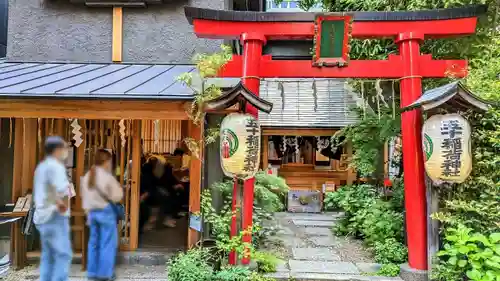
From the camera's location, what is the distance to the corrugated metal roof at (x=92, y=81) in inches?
247

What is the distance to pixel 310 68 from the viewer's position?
693 cm

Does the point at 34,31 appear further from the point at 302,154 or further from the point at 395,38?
the point at 302,154

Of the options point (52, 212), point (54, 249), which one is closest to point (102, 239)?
point (54, 249)

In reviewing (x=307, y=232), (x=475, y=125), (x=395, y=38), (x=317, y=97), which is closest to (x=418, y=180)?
(x=475, y=125)

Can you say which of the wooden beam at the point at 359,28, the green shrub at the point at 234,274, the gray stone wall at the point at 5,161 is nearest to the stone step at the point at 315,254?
the green shrub at the point at 234,274

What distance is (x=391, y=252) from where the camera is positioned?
7066mm

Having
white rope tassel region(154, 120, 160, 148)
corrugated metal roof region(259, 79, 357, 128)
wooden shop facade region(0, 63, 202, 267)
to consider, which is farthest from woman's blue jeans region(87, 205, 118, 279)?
corrugated metal roof region(259, 79, 357, 128)

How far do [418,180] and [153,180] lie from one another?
18.9 feet

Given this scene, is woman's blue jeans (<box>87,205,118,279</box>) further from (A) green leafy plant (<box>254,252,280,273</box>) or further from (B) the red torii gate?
(A) green leafy plant (<box>254,252,280,273</box>)

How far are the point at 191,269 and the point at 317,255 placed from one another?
124 inches

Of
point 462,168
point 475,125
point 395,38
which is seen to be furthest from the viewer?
point 395,38

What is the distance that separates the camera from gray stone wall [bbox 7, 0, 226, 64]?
347 inches

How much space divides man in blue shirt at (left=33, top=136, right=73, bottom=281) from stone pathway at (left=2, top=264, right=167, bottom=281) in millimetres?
1998

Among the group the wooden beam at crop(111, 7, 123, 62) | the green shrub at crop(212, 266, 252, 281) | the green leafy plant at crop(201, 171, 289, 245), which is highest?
the wooden beam at crop(111, 7, 123, 62)
